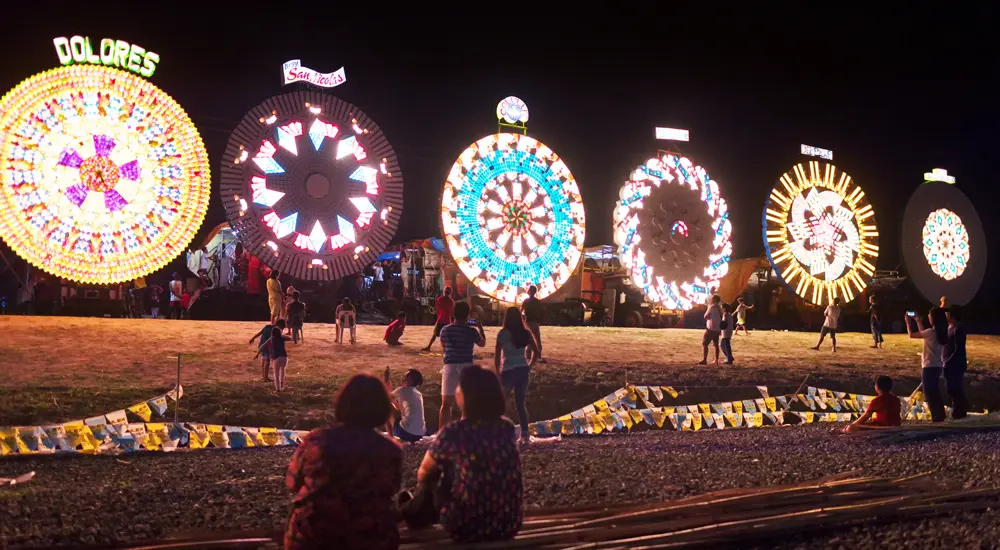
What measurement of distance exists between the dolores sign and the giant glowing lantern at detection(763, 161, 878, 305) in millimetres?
16951

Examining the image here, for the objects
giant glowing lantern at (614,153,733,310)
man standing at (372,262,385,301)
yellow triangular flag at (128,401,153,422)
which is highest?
giant glowing lantern at (614,153,733,310)

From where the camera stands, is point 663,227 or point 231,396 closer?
point 231,396

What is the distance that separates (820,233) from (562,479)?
89.4 ft

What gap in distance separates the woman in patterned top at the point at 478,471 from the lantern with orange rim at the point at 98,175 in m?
15.8

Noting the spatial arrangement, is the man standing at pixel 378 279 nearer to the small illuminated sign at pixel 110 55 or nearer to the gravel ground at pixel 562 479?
the small illuminated sign at pixel 110 55

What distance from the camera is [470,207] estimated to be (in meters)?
25.1

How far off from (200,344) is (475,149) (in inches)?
433

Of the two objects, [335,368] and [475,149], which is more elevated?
[475,149]

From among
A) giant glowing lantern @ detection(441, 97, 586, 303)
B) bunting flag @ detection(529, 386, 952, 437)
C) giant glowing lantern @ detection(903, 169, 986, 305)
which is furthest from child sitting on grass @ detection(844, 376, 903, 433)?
giant glowing lantern @ detection(903, 169, 986, 305)

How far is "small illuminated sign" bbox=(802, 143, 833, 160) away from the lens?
1331 inches

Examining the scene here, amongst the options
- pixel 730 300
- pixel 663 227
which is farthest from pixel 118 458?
pixel 730 300

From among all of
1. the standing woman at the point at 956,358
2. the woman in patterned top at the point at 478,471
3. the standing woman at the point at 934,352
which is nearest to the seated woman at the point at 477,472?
the woman in patterned top at the point at 478,471

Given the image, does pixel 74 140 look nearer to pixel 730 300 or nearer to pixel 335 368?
pixel 335 368

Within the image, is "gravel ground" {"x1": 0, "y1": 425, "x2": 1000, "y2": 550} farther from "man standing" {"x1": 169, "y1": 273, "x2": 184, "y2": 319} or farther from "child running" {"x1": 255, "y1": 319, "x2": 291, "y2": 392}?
"man standing" {"x1": 169, "y1": 273, "x2": 184, "y2": 319}
